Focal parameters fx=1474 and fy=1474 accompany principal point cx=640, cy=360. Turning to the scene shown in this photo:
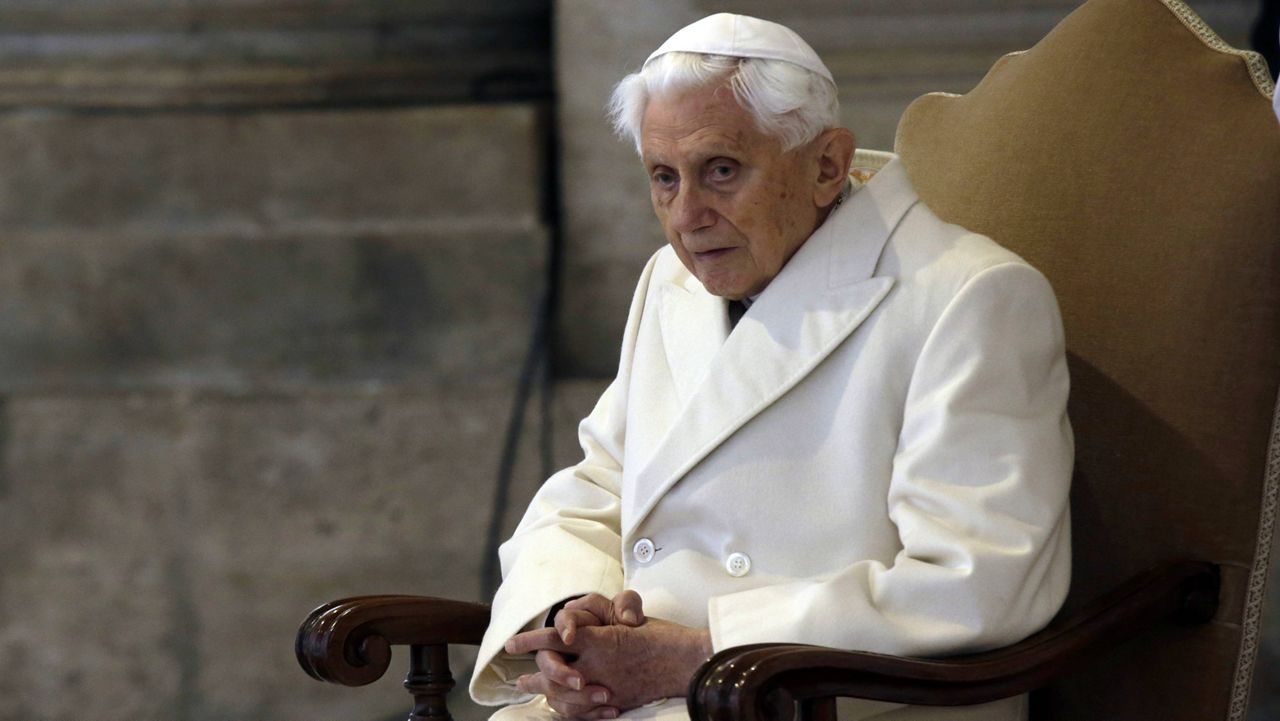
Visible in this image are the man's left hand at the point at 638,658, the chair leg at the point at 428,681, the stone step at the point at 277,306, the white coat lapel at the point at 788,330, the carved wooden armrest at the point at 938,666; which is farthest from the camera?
the stone step at the point at 277,306

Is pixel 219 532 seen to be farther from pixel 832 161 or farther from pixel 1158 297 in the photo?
pixel 1158 297

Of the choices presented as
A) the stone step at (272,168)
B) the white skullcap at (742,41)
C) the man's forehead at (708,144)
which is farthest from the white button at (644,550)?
the stone step at (272,168)

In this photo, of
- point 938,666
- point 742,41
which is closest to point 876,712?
point 938,666

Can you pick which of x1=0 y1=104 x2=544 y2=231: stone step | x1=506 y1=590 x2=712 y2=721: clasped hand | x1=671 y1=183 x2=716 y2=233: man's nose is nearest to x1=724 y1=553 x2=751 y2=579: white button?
x1=506 y1=590 x2=712 y2=721: clasped hand

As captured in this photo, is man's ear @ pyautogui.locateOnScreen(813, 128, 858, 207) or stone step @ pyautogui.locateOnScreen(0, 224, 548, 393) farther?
stone step @ pyautogui.locateOnScreen(0, 224, 548, 393)

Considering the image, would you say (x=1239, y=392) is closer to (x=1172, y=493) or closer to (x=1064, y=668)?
(x=1172, y=493)

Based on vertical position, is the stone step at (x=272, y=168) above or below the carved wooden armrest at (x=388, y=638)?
above

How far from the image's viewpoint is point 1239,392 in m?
1.98

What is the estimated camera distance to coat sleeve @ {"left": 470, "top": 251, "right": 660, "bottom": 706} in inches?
83.2

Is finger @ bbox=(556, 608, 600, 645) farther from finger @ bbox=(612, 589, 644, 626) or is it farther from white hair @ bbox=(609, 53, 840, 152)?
white hair @ bbox=(609, 53, 840, 152)

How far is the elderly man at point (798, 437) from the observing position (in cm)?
182

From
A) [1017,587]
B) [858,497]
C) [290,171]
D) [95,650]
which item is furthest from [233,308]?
[1017,587]

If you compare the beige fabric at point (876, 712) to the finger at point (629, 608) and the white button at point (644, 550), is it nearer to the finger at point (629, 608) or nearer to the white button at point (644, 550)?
the finger at point (629, 608)

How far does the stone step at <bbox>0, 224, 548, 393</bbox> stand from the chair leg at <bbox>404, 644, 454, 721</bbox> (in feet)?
5.65
